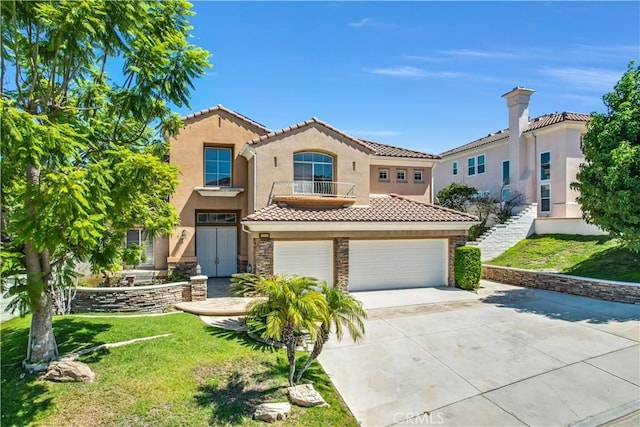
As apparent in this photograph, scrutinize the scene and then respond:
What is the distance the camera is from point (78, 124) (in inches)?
320

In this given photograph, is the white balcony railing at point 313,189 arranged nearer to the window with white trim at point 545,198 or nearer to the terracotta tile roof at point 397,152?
the terracotta tile roof at point 397,152

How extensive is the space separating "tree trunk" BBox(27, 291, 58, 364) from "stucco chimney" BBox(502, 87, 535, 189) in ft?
92.4

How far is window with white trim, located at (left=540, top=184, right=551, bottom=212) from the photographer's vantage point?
24.0 metres

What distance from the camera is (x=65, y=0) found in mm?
6062

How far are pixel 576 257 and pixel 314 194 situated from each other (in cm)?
1420

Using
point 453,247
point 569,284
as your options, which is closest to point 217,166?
point 453,247

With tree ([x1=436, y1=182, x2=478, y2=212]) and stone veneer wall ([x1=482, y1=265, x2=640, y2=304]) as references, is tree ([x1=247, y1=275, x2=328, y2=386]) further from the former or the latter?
tree ([x1=436, y1=182, x2=478, y2=212])

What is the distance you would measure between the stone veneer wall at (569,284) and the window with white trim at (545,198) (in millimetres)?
8813

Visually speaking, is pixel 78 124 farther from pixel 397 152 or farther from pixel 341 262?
pixel 397 152

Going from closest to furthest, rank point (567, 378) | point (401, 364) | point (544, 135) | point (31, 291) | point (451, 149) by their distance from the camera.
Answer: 1. point (31, 291)
2. point (567, 378)
3. point (401, 364)
4. point (544, 135)
5. point (451, 149)

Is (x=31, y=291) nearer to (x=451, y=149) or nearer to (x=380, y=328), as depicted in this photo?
(x=380, y=328)

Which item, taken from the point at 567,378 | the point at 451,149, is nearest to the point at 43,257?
the point at 567,378

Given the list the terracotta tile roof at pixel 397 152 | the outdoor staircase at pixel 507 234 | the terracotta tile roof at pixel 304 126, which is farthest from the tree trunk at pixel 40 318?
the outdoor staircase at pixel 507 234

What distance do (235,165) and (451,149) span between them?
2536 cm
